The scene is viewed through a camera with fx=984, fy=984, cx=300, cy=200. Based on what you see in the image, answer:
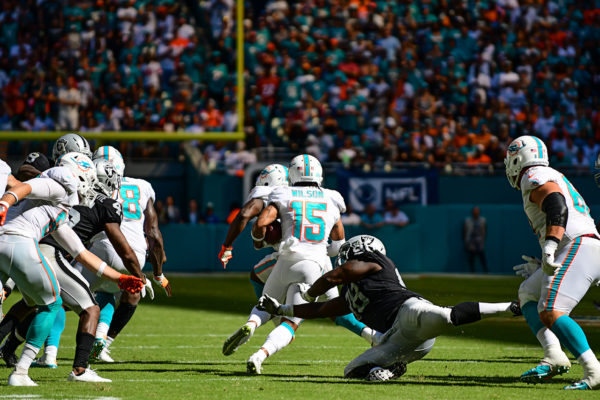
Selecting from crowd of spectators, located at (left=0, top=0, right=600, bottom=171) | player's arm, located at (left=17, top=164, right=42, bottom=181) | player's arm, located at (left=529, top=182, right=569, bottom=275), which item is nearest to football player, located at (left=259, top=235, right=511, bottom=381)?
player's arm, located at (left=529, top=182, right=569, bottom=275)

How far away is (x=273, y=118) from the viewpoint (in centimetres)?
2234

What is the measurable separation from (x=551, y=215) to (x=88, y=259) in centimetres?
313

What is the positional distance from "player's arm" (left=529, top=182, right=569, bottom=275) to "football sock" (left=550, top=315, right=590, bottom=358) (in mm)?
330

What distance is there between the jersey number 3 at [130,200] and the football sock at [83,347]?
90.3 inches

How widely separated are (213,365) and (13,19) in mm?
16504

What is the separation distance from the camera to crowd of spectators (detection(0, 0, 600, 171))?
21.4 meters

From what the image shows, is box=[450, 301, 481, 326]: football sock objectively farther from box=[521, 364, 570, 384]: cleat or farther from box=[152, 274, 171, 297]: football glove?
box=[152, 274, 171, 297]: football glove

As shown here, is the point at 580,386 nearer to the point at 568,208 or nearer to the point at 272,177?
the point at 568,208

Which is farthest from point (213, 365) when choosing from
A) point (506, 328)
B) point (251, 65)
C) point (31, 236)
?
point (251, 65)

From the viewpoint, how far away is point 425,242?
20.6 m

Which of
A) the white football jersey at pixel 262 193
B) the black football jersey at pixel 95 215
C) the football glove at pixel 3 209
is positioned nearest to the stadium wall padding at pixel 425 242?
the white football jersey at pixel 262 193

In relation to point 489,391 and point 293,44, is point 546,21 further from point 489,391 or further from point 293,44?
point 489,391

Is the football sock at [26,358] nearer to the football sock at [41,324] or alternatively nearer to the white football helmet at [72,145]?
the football sock at [41,324]

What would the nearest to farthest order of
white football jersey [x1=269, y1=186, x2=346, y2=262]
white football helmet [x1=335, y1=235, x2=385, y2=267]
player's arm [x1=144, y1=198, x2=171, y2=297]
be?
white football helmet [x1=335, y1=235, x2=385, y2=267] < white football jersey [x1=269, y1=186, x2=346, y2=262] < player's arm [x1=144, y1=198, x2=171, y2=297]
